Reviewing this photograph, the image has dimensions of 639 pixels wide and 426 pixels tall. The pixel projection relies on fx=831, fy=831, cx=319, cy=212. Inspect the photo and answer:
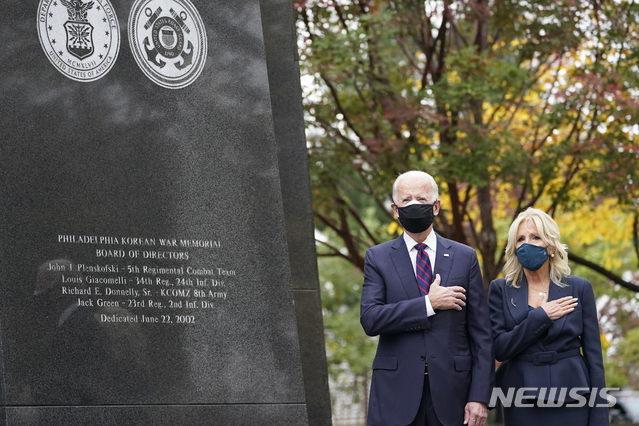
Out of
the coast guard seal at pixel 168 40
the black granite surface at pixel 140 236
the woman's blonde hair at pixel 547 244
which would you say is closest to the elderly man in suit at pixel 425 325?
the woman's blonde hair at pixel 547 244

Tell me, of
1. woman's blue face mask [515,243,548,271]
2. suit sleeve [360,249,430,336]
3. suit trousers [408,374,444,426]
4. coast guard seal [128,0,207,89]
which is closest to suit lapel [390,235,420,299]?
suit sleeve [360,249,430,336]

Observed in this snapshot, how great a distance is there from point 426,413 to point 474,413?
0.27 meters

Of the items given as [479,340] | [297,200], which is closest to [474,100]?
[297,200]

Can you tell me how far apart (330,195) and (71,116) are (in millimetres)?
6998

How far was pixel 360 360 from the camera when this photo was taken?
22.4 metres

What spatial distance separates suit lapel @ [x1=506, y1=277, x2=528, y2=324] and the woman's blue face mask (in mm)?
175

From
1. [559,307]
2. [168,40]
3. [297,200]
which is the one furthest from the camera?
[297,200]

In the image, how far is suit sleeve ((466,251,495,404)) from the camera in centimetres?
480

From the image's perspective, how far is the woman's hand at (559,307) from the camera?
5.00 metres

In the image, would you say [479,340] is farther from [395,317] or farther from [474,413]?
[395,317]

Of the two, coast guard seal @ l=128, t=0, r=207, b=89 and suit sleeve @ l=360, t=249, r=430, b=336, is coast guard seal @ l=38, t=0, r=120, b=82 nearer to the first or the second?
coast guard seal @ l=128, t=0, r=207, b=89

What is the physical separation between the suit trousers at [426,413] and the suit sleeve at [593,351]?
958 mm

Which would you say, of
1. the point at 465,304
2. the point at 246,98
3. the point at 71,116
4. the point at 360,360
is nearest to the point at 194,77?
the point at 246,98

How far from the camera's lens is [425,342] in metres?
4.87
